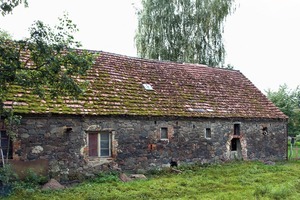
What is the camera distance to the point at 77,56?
29.4 ft

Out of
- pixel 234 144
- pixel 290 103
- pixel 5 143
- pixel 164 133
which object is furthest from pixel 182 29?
pixel 5 143

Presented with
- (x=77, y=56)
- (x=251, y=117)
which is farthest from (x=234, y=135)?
(x=77, y=56)

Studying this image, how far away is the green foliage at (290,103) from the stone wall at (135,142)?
1160 cm

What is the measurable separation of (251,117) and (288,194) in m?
7.75

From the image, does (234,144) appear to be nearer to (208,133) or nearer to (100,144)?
(208,133)

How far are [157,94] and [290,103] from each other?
18.1 m

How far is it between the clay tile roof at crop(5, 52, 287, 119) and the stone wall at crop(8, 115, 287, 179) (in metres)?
0.41

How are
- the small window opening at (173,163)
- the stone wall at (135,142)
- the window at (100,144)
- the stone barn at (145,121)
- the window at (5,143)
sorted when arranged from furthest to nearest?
the small window opening at (173,163) < the window at (100,144) < the stone barn at (145,121) < the stone wall at (135,142) < the window at (5,143)

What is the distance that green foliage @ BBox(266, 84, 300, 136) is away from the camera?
3045 cm

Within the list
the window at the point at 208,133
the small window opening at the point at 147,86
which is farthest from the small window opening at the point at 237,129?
the small window opening at the point at 147,86

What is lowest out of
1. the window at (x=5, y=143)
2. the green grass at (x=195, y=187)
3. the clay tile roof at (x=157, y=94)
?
the green grass at (x=195, y=187)

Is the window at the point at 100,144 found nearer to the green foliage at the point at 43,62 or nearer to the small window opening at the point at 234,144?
the green foliage at the point at 43,62

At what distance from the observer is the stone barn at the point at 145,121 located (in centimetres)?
1231

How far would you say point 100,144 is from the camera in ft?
44.6
